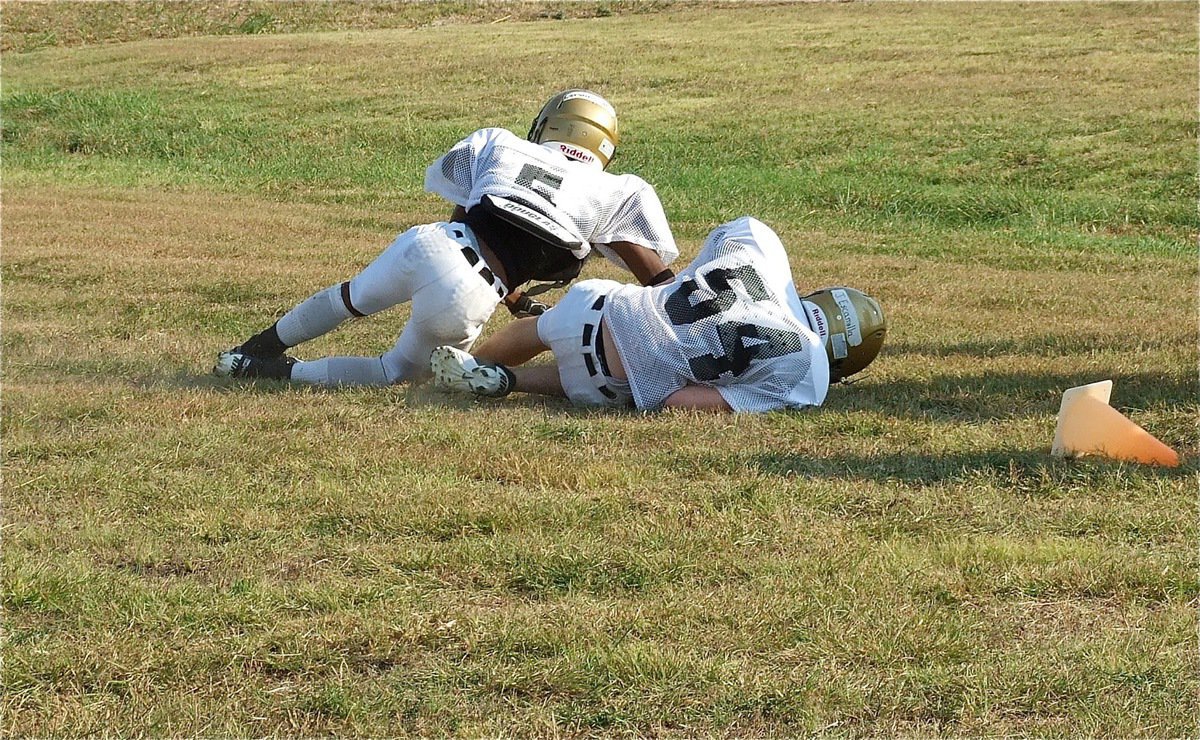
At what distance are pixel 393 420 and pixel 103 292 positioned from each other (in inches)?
162

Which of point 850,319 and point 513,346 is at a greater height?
point 850,319

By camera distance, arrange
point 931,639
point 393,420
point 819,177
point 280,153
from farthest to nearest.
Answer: point 280,153, point 819,177, point 393,420, point 931,639

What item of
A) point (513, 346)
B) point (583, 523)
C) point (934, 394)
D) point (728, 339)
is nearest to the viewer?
point (583, 523)

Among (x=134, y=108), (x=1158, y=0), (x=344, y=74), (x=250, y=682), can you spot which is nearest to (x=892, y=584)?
(x=250, y=682)

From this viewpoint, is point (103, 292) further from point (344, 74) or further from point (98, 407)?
point (344, 74)

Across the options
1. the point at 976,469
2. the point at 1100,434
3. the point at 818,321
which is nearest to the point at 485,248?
the point at 818,321

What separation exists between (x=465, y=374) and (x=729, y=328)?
1071 mm

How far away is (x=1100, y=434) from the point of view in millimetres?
5027

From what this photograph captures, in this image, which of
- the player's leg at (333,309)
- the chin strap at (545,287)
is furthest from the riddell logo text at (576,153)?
the player's leg at (333,309)

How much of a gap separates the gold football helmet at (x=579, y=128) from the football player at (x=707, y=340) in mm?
796

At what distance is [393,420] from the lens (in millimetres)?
5625

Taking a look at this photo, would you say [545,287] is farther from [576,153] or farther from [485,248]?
[576,153]

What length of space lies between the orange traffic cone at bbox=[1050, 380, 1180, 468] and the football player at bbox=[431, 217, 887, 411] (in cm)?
110

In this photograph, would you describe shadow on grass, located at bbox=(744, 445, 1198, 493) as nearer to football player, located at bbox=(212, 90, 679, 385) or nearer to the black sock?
football player, located at bbox=(212, 90, 679, 385)
